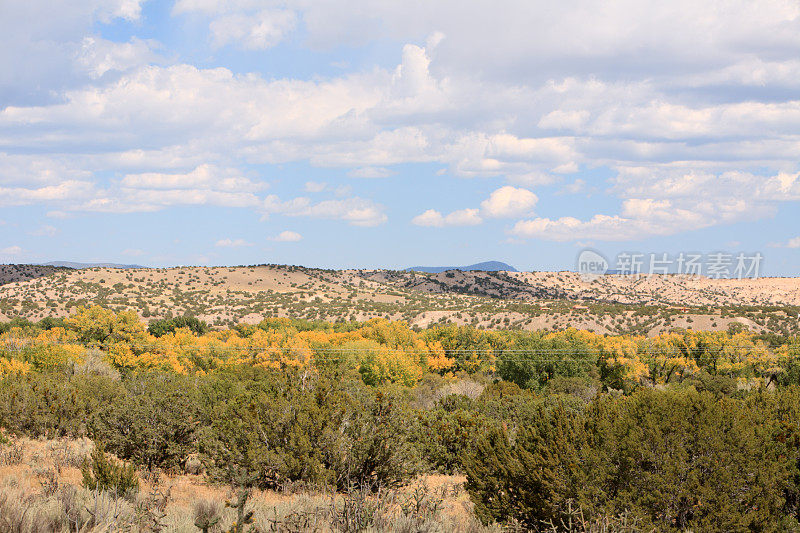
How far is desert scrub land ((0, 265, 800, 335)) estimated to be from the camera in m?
90.9

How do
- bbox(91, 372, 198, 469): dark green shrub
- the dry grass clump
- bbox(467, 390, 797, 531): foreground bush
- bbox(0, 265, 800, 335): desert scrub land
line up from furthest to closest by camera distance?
bbox(0, 265, 800, 335): desert scrub land → bbox(91, 372, 198, 469): dark green shrub → bbox(467, 390, 797, 531): foreground bush → the dry grass clump

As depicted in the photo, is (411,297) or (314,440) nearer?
(314,440)

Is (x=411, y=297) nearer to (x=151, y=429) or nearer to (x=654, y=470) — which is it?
(x=151, y=429)

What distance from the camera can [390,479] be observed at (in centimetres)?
1493

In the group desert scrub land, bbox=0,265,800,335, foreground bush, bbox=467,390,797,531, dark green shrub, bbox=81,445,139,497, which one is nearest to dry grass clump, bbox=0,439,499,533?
dark green shrub, bbox=81,445,139,497

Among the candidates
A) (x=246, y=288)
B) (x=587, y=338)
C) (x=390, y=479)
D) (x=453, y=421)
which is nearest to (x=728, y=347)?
(x=587, y=338)

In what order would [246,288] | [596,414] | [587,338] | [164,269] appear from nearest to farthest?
[596,414]
[587,338]
[246,288]
[164,269]

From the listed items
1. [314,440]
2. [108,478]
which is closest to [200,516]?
[108,478]

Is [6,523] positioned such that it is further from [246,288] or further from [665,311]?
[246,288]

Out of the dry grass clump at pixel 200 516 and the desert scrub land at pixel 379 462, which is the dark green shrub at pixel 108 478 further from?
the dry grass clump at pixel 200 516

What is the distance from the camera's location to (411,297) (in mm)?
122125

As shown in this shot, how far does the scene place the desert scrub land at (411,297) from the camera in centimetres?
9088

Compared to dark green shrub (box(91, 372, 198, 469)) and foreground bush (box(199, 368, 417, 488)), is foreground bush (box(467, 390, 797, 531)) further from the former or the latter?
dark green shrub (box(91, 372, 198, 469))

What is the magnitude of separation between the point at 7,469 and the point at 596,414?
1310 cm
